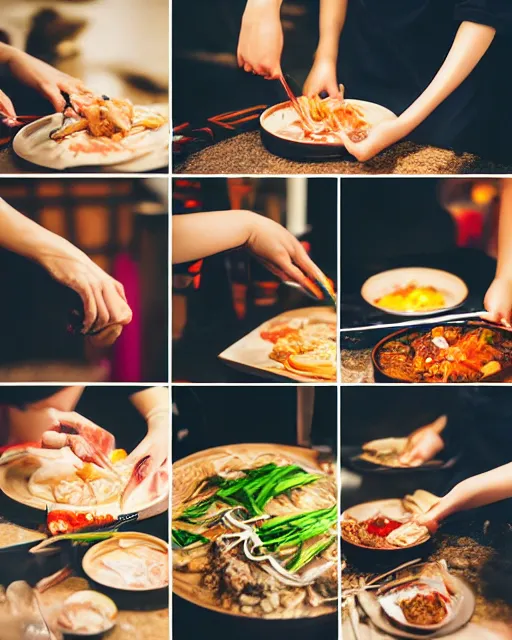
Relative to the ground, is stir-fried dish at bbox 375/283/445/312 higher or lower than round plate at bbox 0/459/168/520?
higher

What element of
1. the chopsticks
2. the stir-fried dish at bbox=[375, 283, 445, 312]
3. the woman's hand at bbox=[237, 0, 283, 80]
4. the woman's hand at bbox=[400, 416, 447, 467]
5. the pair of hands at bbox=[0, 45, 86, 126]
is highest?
the woman's hand at bbox=[237, 0, 283, 80]

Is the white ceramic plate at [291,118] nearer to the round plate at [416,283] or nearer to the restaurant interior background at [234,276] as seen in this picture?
the restaurant interior background at [234,276]

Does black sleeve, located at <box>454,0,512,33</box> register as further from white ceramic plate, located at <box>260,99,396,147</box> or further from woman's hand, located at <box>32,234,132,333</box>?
woman's hand, located at <box>32,234,132,333</box>

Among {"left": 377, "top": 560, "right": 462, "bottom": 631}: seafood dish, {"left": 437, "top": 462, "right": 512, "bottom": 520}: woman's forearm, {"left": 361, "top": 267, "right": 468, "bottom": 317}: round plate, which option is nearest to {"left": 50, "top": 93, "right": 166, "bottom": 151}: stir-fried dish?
{"left": 361, "top": 267, "right": 468, "bottom": 317}: round plate

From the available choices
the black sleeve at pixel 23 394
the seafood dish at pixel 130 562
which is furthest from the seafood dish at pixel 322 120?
the seafood dish at pixel 130 562

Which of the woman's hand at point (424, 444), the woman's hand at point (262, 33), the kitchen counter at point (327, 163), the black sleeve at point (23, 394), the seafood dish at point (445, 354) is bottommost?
the woman's hand at point (424, 444)

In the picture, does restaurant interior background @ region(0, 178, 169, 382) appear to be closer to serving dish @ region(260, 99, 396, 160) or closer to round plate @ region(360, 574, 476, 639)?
serving dish @ region(260, 99, 396, 160)
